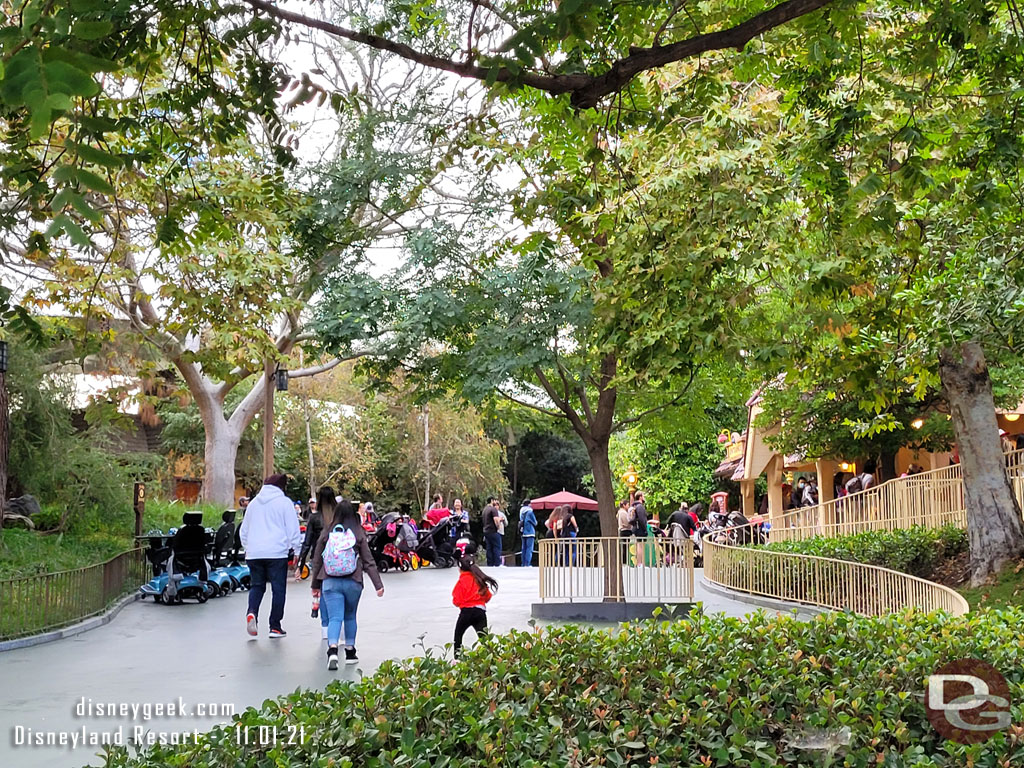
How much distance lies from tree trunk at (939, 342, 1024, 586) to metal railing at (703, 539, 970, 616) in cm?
216

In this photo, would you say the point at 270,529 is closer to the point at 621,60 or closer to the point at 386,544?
the point at 621,60

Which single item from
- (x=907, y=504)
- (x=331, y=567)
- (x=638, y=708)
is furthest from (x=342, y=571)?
(x=907, y=504)

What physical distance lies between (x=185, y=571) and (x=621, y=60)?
1378cm

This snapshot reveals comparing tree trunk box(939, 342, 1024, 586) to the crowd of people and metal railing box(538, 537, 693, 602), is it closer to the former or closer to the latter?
metal railing box(538, 537, 693, 602)

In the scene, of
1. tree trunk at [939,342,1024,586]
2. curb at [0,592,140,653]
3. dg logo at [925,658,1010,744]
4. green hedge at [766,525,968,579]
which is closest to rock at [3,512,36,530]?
curb at [0,592,140,653]

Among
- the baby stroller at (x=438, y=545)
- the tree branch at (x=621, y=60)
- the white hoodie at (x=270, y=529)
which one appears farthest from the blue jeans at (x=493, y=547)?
the tree branch at (x=621, y=60)

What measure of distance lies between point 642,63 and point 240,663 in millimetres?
7621

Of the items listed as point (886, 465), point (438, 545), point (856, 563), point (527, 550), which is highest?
point (886, 465)

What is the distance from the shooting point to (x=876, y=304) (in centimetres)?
1133

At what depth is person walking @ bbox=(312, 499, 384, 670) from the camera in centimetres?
1030

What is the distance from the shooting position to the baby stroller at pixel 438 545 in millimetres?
26467

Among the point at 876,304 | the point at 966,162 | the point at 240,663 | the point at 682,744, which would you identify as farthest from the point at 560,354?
the point at 682,744

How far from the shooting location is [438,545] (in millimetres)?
26969

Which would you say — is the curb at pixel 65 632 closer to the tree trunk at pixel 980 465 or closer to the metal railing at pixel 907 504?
the tree trunk at pixel 980 465
